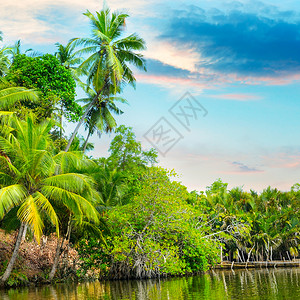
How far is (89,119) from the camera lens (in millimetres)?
28703

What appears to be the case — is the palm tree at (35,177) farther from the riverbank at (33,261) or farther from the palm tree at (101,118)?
the palm tree at (101,118)

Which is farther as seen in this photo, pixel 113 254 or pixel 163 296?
pixel 113 254

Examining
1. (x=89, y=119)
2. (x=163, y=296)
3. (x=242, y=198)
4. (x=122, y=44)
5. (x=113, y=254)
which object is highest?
(x=122, y=44)

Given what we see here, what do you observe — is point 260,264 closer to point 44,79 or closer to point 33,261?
point 33,261

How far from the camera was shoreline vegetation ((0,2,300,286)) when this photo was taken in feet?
52.0

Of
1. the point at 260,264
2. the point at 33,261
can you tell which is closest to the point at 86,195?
the point at 33,261

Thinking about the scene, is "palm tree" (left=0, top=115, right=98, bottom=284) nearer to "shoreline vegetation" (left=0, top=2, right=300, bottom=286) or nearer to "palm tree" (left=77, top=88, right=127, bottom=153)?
"shoreline vegetation" (left=0, top=2, right=300, bottom=286)

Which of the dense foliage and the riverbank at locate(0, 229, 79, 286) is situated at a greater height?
the dense foliage

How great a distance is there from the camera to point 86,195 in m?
17.6

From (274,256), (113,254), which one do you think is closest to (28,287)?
(113,254)

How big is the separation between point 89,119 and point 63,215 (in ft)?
35.8

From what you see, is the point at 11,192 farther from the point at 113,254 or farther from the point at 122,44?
the point at 122,44

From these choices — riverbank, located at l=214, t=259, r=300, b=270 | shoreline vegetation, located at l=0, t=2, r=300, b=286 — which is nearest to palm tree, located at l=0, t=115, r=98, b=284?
shoreline vegetation, located at l=0, t=2, r=300, b=286

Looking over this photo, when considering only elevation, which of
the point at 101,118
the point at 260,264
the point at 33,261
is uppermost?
the point at 101,118
